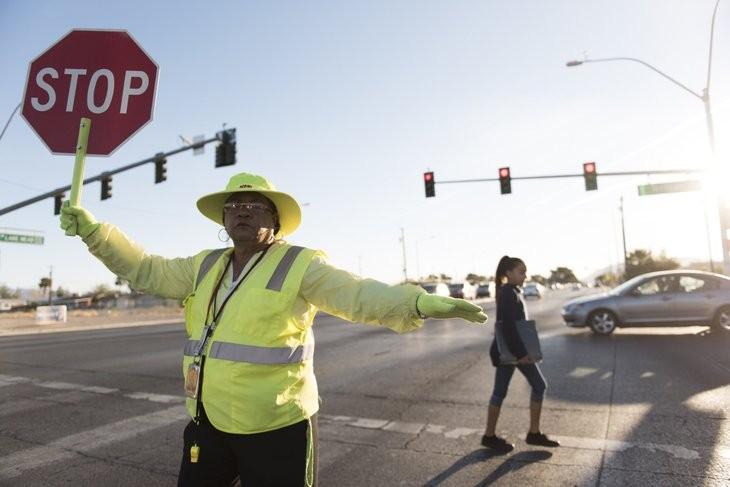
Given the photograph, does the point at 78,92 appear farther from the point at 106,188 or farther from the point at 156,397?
the point at 106,188

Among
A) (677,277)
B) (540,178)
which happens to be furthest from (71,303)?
Result: (677,277)

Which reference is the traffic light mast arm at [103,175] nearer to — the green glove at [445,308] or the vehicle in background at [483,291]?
the green glove at [445,308]

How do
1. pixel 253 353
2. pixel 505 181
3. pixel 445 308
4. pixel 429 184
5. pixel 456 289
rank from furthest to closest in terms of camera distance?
pixel 456 289, pixel 429 184, pixel 505 181, pixel 253 353, pixel 445 308

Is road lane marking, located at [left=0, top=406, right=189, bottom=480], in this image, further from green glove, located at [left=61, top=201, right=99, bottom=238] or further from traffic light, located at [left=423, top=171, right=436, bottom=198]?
traffic light, located at [left=423, top=171, right=436, bottom=198]

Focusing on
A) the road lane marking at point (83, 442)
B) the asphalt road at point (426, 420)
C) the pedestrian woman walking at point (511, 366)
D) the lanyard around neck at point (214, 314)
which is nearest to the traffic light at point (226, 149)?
the asphalt road at point (426, 420)

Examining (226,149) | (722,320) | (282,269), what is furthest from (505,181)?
(282,269)

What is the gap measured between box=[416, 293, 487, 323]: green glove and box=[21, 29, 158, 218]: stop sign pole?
1690mm

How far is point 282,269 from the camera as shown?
2182 millimetres

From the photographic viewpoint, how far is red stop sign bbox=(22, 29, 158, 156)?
7.90 ft

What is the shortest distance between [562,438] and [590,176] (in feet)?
59.3

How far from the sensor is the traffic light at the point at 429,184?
73.5ft

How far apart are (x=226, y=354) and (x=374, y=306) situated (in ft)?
2.14

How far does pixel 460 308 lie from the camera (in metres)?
2.00

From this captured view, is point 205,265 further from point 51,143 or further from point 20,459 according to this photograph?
point 20,459
